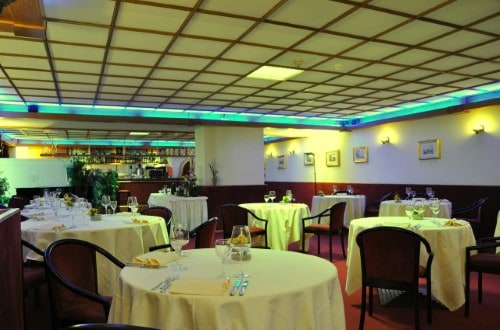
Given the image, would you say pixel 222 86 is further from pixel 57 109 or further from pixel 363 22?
pixel 57 109

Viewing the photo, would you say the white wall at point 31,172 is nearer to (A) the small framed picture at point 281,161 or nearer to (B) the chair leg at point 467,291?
(A) the small framed picture at point 281,161

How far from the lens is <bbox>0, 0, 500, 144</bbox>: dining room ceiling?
3.85 m

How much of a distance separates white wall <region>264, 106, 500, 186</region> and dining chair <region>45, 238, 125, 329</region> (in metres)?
8.08

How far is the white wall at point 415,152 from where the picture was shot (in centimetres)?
810

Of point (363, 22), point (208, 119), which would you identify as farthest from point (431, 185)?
point (363, 22)

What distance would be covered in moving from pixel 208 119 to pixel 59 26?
223 inches

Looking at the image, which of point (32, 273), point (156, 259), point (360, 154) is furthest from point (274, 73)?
point (360, 154)

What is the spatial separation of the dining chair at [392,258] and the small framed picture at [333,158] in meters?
9.03

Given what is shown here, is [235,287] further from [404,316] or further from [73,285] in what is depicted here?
[404,316]
